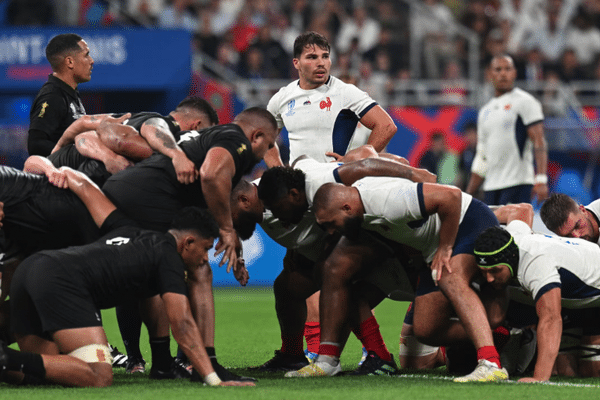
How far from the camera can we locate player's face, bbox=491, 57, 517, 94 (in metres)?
10.3

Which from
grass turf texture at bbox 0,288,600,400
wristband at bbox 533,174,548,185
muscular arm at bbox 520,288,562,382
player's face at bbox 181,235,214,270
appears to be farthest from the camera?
wristband at bbox 533,174,548,185

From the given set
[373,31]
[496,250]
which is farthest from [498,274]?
[373,31]

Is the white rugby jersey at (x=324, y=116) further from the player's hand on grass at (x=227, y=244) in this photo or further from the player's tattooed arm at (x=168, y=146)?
the player's hand on grass at (x=227, y=244)

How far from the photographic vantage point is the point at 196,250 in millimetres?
5586

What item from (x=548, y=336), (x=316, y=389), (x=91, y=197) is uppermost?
(x=91, y=197)

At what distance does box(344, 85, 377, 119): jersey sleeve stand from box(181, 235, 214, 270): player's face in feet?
8.24

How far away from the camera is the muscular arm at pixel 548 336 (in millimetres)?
5457

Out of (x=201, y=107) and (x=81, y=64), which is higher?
(x=81, y=64)

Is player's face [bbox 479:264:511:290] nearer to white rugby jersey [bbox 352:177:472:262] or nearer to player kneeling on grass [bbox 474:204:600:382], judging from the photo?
player kneeling on grass [bbox 474:204:600:382]

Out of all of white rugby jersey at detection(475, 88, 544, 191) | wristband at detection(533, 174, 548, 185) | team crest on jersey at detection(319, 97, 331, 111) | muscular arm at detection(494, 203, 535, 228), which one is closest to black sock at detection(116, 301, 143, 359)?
team crest on jersey at detection(319, 97, 331, 111)

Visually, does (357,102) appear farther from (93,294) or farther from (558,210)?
(93,294)

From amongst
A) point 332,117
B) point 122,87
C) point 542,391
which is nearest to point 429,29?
point 122,87

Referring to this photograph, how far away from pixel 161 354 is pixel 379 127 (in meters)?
2.72

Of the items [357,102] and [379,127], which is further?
[357,102]
